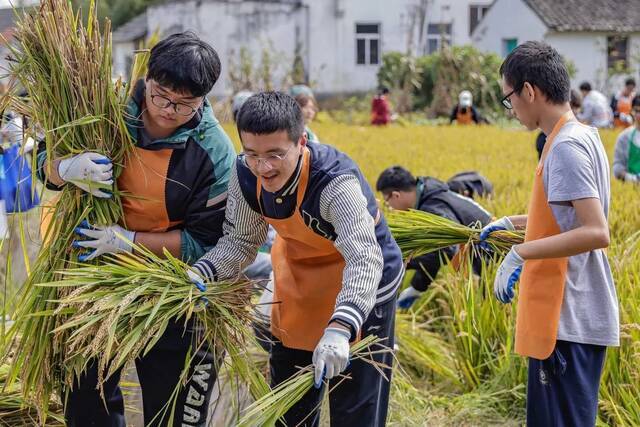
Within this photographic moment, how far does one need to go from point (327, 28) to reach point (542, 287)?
24.6 meters

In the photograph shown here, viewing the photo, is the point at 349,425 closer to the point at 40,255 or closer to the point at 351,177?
the point at 351,177

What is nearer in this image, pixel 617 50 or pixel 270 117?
pixel 270 117

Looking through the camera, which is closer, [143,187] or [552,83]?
[552,83]

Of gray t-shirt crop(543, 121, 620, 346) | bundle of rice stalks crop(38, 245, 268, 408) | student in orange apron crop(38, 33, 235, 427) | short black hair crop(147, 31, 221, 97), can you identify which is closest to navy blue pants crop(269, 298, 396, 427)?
bundle of rice stalks crop(38, 245, 268, 408)

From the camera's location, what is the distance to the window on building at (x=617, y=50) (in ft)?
90.4

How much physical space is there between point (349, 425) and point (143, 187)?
35.2 inches

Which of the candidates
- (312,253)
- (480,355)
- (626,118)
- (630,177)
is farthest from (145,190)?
(626,118)

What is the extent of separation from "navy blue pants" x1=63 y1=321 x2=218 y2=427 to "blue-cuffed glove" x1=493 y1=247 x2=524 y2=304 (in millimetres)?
841

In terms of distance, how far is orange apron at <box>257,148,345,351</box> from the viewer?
8.50 ft

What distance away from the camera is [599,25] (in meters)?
27.0

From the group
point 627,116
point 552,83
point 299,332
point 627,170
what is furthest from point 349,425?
point 627,116

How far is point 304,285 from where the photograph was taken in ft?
8.73

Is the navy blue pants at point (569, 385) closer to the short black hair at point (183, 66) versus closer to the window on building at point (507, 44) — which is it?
the short black hair at point (183, 66)

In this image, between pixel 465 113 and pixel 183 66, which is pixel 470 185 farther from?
pixel 465 113
